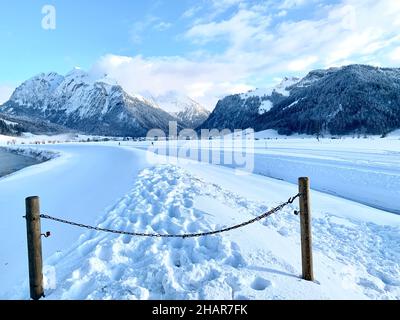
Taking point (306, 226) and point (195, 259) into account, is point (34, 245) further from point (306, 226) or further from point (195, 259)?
point (306, 226)

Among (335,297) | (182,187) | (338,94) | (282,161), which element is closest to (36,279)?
(335,297)

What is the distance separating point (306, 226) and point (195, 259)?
7.50 ft

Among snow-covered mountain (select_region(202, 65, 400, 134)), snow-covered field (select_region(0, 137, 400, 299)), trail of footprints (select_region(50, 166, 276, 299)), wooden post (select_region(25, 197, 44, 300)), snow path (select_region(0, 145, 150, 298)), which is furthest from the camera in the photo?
snow-covered mountain (select_region(202, 65, 400, 134))

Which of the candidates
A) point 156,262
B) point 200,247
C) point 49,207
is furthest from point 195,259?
point 49,207

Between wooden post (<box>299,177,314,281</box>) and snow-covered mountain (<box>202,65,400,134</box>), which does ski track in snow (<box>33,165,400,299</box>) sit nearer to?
wooden post (<box>299,177,314,281</box>)

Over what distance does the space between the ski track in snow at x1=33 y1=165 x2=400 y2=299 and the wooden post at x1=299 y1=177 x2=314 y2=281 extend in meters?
0.26

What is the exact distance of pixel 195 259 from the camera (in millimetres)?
6594

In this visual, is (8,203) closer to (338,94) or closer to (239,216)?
(239,216)

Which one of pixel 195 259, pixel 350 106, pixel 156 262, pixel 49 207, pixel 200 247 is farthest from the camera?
pixel 350 106

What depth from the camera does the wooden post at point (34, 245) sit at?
528 cm

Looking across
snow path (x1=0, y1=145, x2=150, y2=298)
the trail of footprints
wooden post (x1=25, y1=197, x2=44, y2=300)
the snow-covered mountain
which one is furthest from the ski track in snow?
the snow-covered mountain

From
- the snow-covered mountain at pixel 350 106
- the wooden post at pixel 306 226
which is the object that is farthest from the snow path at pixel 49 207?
the snow-covered mountain at pixel 350 106

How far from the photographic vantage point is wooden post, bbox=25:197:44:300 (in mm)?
5277

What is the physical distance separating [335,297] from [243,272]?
1570mm
